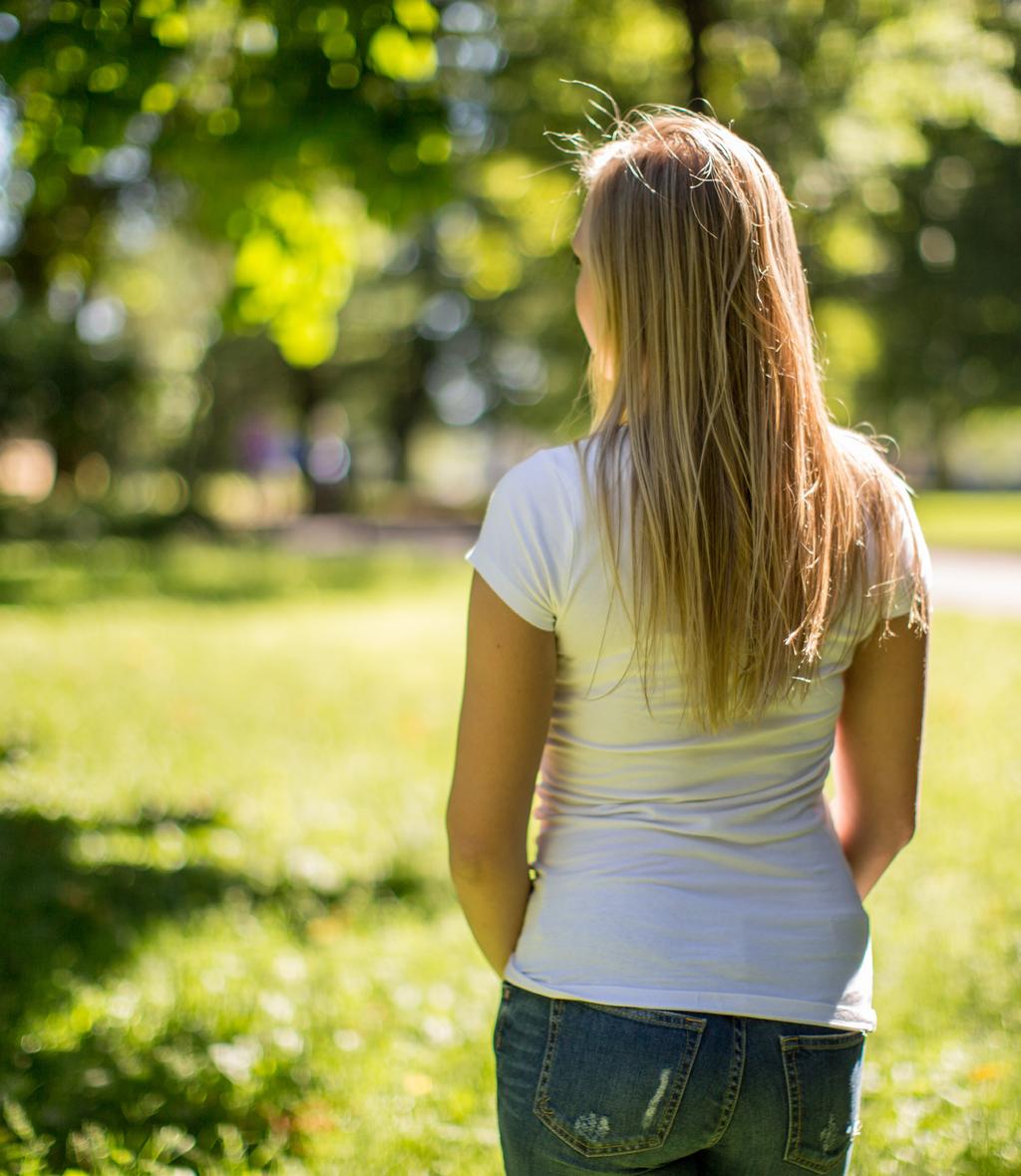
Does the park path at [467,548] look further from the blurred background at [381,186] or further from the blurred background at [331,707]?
the blurred background at [381,186]

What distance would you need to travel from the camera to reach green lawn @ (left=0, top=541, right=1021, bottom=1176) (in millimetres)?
3217

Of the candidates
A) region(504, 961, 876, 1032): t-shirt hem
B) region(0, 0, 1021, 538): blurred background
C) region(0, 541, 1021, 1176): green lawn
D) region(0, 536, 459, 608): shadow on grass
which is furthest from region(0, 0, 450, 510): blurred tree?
region(0, 536, 459, 608): shadow on grass

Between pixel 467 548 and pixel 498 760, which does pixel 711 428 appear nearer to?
pixel 498 760

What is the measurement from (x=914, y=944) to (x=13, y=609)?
8244mm

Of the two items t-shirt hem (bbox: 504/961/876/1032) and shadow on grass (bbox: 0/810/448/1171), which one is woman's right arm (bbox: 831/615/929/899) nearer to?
t-shirt hem (bbox: 504/961/876/1032)

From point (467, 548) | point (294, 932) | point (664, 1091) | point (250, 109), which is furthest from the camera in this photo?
point (467, 548)

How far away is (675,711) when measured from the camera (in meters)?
1.59

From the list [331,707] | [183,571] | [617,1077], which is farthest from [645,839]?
[183,571]

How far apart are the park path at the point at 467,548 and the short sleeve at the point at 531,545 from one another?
29.1 ft

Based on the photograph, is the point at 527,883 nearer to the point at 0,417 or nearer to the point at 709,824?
the point at 709,824

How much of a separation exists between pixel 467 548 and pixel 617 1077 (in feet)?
68.9

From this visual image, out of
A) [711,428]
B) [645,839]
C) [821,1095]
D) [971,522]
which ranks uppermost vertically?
[711,428]

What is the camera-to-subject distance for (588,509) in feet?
5.08

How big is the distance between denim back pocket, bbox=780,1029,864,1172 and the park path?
8701 millimetres
